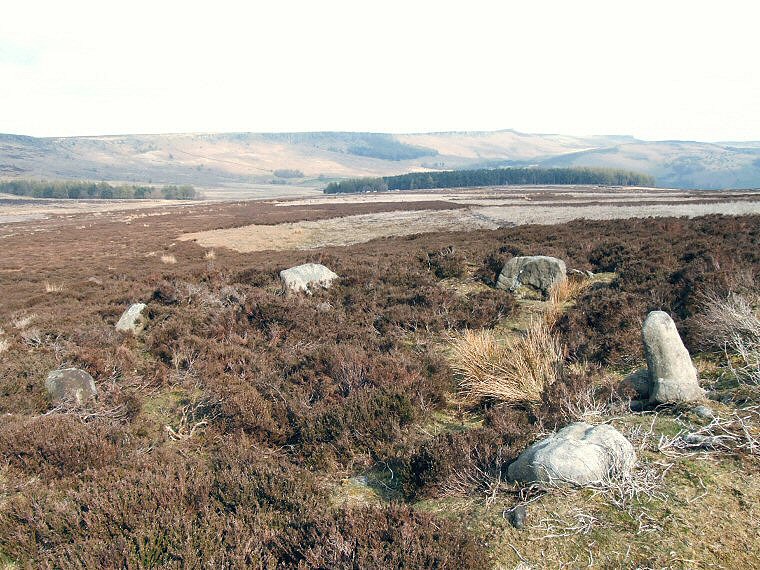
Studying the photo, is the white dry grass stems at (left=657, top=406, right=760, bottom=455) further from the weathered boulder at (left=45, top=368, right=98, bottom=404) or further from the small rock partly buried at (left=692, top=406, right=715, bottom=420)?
the weathered boulder at (left=45, top=368, right=98, bottom=404)

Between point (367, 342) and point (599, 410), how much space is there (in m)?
3.89

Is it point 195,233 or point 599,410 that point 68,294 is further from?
point 195,233

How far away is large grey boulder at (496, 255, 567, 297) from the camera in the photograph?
9.88 meters

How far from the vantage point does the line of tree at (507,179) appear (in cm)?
14638

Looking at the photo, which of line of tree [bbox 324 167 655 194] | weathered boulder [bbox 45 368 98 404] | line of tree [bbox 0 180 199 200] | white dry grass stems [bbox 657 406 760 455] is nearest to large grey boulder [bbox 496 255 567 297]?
white dry grass stems [bbox 657 406 760 455]

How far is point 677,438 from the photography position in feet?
11.9

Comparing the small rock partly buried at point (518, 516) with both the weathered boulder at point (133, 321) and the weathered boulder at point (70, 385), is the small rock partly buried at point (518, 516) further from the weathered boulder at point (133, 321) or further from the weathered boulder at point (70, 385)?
the weathered boulder at point (133, 321)

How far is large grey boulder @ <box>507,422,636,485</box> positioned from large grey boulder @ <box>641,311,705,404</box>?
133 centimetres

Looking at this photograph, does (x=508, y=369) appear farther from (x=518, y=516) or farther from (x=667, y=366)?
(x=518, y=516)

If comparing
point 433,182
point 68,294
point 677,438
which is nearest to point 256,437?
point 677,438

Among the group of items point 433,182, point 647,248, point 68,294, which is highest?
point 433,182

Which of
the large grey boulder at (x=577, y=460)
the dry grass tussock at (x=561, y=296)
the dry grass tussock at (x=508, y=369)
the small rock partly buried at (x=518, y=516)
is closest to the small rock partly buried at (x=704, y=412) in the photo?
the large grey boulder at (x=577, y=460)

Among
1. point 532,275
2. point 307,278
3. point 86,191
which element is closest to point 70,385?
point 307,278

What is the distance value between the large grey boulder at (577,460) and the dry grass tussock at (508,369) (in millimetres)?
1439
